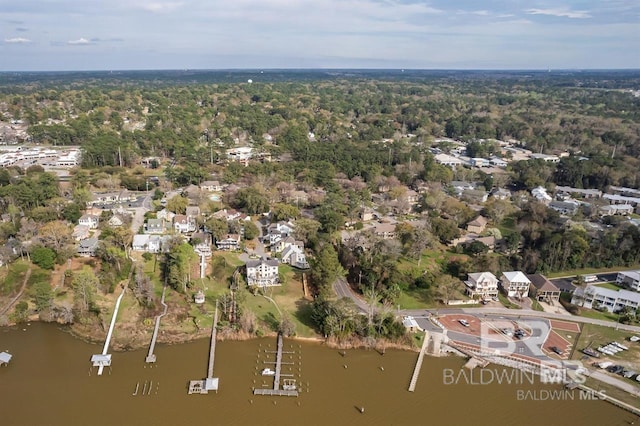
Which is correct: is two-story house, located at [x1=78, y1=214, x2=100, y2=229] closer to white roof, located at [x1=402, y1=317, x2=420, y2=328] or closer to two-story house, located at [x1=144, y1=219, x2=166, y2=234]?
two-story house, located at [x1=144, y1=219, x2=166, y2=234]

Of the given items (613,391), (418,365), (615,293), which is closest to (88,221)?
(418,365)

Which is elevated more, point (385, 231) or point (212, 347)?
point (385, 231)

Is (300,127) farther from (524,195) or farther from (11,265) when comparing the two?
(11,265)

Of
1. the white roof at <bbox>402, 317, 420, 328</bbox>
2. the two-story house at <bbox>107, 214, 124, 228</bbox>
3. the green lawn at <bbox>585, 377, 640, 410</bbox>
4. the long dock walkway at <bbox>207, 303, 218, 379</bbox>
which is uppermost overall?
the two-story house at <bbox>107, 214, 124, 228</bbox>

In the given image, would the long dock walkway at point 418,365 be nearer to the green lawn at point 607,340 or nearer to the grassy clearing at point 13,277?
the green lawn at point 607,340

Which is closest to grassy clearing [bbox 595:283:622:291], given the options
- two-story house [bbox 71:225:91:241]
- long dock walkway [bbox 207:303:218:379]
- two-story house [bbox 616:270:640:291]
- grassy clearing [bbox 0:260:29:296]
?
two-story house [bbox 616:270:640:291]

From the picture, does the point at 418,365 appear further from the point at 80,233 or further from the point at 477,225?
the point at 80,233

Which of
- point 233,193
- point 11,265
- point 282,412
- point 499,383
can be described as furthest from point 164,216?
point 499,383
